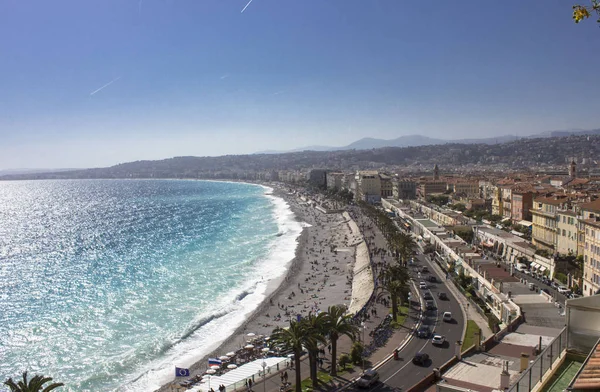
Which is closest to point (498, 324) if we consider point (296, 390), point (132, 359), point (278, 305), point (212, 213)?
point (296, 390)

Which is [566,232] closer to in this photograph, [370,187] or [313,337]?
[313,337]

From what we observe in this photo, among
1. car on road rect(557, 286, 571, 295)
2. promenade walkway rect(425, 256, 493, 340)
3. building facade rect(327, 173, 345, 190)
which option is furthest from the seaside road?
building facade rect(327, 173, 345, 190)

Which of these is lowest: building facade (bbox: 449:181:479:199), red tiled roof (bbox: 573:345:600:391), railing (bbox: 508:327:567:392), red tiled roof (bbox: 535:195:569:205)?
building facade (bbox: 449:181:479:199)

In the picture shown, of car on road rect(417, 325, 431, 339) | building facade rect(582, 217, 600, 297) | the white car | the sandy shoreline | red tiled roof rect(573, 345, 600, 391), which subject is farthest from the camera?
the sandy shoreline

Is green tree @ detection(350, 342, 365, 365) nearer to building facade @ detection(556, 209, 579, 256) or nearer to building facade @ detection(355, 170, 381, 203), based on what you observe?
building facade @ detection(556, 209, 579, 256)

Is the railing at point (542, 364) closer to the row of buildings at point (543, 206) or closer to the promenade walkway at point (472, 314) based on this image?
the promenade walkway at point (472, 314)
